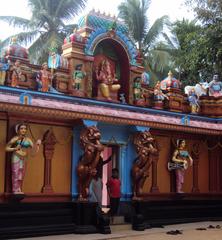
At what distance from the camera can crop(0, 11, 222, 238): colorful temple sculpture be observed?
10.4m

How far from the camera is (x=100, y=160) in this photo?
1155 cm

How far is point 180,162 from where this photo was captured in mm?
13703

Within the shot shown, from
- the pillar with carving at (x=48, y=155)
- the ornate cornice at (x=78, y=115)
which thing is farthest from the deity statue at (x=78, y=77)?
the pillar with carving at (x=48, y=155)

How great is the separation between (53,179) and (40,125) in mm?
1355

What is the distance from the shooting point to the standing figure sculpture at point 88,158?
11.1m

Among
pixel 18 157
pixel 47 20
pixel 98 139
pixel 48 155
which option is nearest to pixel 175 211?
pixel 98 139

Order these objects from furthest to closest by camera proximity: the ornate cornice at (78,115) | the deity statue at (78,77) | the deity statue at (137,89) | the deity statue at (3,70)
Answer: the deity statue at (137,89)
the deity statue at (78,77)
the deity statue at (3,70)
the ornate cornice at (78,115)

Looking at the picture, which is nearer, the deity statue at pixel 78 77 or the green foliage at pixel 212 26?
the deity statue at pixel 78 77

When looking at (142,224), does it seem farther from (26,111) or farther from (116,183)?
(26,111)

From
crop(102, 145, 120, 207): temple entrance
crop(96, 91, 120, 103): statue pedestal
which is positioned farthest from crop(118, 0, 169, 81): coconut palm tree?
crop(102, 145, 120, 207): temple entrance

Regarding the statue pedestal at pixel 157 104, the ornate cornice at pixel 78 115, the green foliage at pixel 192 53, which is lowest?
the ornate cornice at pixel 78 115

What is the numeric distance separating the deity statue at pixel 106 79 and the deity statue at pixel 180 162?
8.69 ft

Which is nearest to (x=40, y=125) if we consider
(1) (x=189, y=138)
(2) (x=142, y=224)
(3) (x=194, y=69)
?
(2) (x=142, y=224)

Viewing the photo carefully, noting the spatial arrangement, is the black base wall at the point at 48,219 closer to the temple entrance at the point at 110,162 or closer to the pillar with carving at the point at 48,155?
the pillar with carving at the point at 48,155
